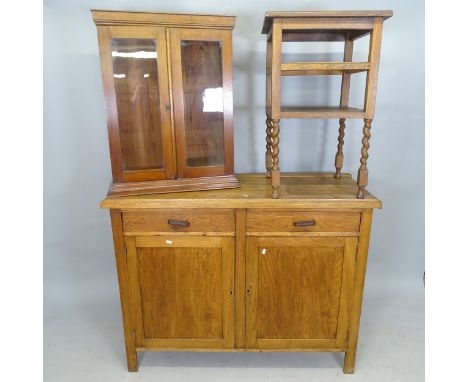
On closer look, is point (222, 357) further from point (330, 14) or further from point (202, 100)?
point (330, 14)

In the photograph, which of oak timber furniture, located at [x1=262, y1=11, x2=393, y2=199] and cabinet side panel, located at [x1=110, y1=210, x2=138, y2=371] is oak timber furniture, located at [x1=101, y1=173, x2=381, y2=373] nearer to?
cabinet side panel, located at [x1=110, y1=210, x2=138, y2=371]

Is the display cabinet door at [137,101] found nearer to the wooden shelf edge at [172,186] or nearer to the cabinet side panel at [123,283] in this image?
the wooden shelf edge at [172,186]

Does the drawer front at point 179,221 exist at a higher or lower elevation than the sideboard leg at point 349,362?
higher

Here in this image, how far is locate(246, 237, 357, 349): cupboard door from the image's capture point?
1905 mm

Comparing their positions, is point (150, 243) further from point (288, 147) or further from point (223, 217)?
point (288, 147)

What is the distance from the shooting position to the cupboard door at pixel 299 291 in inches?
75.0

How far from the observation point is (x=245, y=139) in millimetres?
2418

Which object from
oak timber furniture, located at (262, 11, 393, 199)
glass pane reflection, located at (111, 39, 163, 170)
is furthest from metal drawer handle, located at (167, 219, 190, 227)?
oak timber furniture, located at (262, 11, 393, 199)

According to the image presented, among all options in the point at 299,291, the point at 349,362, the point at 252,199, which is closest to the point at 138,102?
the point at 252,199

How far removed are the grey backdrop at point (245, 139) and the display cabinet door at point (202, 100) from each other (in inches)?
17.1

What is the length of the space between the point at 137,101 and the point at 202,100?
12.3 inches

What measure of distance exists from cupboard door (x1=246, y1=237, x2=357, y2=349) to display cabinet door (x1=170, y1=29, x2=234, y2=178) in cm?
48

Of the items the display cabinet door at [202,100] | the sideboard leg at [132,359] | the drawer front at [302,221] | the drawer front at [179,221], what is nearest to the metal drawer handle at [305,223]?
the drawer front at [302,221]

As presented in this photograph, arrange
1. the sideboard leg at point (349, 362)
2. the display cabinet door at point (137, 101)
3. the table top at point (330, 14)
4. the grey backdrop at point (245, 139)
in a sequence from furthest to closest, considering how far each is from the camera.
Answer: the grey backdrop at point (245, 139) → the sideboard leg at point (349, 362) → the display cabinet door at point (137, 101) → the table top at point (330, 14)
